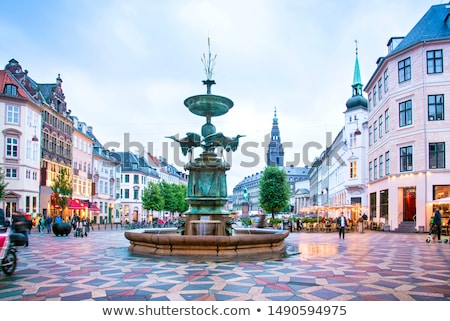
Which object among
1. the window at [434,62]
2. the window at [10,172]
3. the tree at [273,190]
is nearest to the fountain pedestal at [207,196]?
the window at [434,62]

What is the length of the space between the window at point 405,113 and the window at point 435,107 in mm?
1626

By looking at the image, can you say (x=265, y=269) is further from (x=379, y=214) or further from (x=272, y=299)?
(x=379, y=214)

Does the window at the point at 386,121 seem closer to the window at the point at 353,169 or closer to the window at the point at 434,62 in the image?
the window at the point at 434,62

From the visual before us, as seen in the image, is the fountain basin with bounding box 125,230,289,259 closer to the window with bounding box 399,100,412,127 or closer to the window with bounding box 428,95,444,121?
the window with bounding box 428,95,444,121

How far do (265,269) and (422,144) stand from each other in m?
25.7

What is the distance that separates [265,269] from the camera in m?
10.5

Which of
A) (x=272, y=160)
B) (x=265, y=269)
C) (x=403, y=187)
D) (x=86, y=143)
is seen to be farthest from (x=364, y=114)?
(x=272, y=160)

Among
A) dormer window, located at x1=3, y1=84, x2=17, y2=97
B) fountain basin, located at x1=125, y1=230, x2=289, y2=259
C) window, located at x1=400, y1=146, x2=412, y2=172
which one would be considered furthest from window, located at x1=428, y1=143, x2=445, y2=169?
dormer window, located at x1=3, y1=84, x2=17, y2=97

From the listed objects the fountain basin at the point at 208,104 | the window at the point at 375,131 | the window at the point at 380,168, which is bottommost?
the window at the point at 380,168

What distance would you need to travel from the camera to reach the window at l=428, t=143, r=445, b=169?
3084 centimetres

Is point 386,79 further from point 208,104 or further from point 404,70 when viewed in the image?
point 208,104

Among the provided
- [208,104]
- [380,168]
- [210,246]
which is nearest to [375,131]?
[380,168]

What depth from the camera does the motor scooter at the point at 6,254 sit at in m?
9.53

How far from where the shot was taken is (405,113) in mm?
33062
